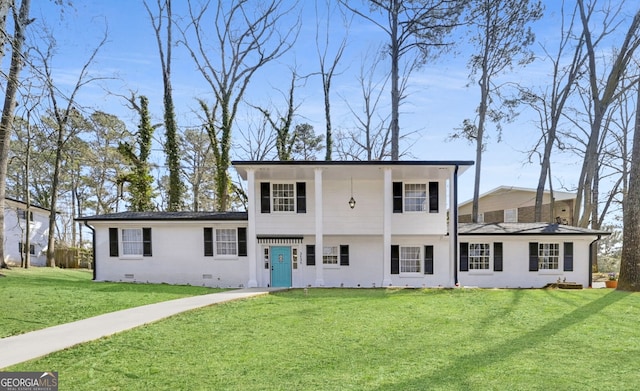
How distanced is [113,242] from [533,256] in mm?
19211

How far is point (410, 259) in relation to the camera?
16.8m

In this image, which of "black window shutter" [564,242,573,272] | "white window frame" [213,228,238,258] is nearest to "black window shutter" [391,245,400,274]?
"white window frame" [213,228,238,258]

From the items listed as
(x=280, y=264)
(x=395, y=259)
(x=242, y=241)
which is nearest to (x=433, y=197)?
(x=395, y=259)

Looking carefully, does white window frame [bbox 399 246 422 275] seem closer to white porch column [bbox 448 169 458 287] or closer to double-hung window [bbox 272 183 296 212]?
white porch column [bbox 448 169 458 287]

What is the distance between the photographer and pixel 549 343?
257 inches

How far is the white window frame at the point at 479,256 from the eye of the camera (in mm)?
17125

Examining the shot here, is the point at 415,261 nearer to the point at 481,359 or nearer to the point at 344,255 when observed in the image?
the point at 344,255

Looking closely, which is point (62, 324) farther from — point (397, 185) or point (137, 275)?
point (397, 185)

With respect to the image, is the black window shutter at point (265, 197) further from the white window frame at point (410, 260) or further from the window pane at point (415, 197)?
the white window frame at point (410, 260)

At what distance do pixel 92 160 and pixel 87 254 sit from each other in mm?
7713

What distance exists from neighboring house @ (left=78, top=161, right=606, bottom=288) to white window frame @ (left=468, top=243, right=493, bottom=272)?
0.05 m

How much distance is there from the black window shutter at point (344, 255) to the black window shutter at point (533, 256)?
8.41 meters

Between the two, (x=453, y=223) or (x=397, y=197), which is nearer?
(x=453, y=223)

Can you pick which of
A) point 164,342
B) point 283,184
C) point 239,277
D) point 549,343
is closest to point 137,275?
point 239,277
